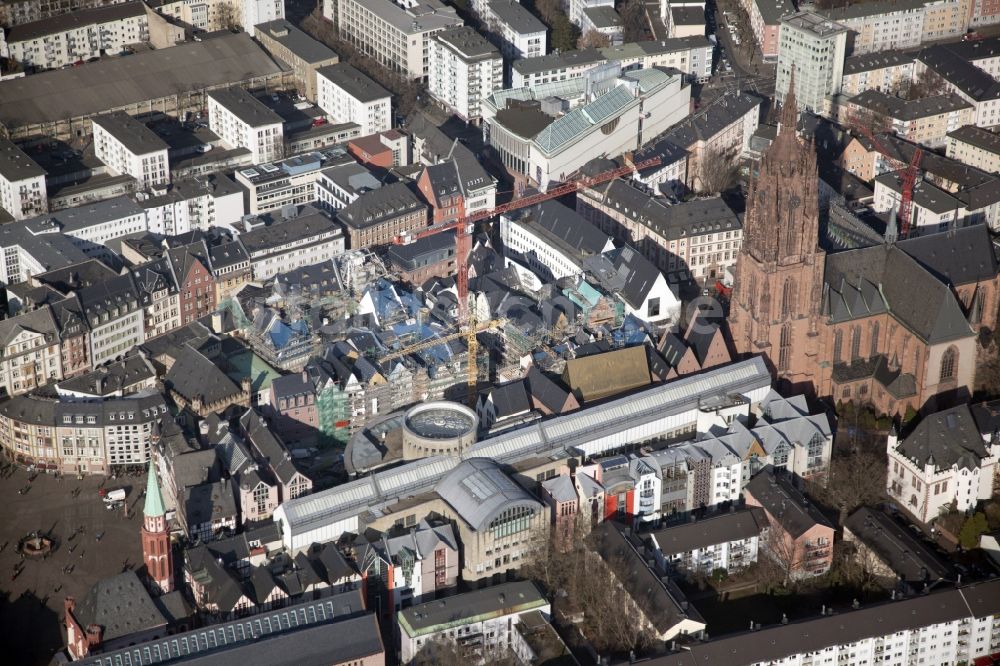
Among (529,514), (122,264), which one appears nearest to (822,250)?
(529,514)

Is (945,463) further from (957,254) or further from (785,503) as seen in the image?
(957,254)

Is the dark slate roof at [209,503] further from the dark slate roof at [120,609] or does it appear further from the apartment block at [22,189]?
the apartment block at [22,189]

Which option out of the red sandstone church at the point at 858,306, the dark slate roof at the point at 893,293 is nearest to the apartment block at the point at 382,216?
the red sandstone church at the point at 858,306

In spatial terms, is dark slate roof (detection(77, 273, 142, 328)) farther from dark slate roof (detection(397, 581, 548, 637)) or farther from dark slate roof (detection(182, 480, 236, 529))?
dark slate roof (detection(397, 581, 548, 637))

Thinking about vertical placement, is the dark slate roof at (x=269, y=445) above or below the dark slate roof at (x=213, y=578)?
above

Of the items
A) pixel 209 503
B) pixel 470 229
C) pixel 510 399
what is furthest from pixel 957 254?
pixel 209 503

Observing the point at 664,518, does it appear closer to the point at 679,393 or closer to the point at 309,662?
the point at 679,393

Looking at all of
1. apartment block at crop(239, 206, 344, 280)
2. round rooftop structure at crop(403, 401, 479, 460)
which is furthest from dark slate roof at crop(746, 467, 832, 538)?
apartment block at crop(239, 206, 344, 280)
